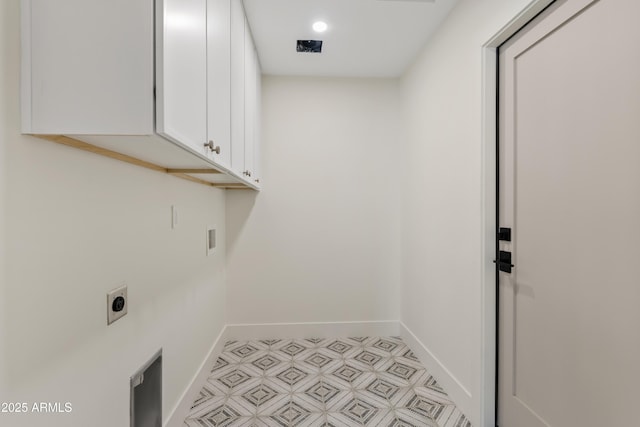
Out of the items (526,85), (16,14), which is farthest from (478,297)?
(16,14)

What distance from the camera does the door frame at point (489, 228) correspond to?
163 centimetres

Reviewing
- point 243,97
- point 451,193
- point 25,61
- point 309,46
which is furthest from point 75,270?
point 309,46

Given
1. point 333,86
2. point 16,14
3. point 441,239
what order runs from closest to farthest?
point 16,14 → point 441,239 → point 333,86

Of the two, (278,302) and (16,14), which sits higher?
(16,14)

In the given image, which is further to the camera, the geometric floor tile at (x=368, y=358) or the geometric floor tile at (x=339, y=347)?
the geometric floor tile at (x=339, y=347)

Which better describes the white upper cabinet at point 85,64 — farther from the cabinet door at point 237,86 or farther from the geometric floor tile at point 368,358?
the geometric floor tile at point 368,358

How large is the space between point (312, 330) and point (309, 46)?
7.81ft

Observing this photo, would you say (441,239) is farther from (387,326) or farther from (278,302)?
(278,302)

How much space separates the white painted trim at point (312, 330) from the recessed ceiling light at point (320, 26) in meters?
2.39

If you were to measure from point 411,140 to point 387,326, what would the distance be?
5.57ft

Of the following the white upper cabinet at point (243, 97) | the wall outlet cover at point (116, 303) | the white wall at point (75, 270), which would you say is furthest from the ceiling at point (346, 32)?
the wall outlet cover at point (116, 303)

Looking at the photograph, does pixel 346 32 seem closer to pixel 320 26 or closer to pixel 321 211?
pixel 320 26

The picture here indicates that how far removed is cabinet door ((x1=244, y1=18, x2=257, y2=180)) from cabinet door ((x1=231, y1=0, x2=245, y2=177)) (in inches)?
4.0

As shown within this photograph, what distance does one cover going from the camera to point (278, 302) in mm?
2932
